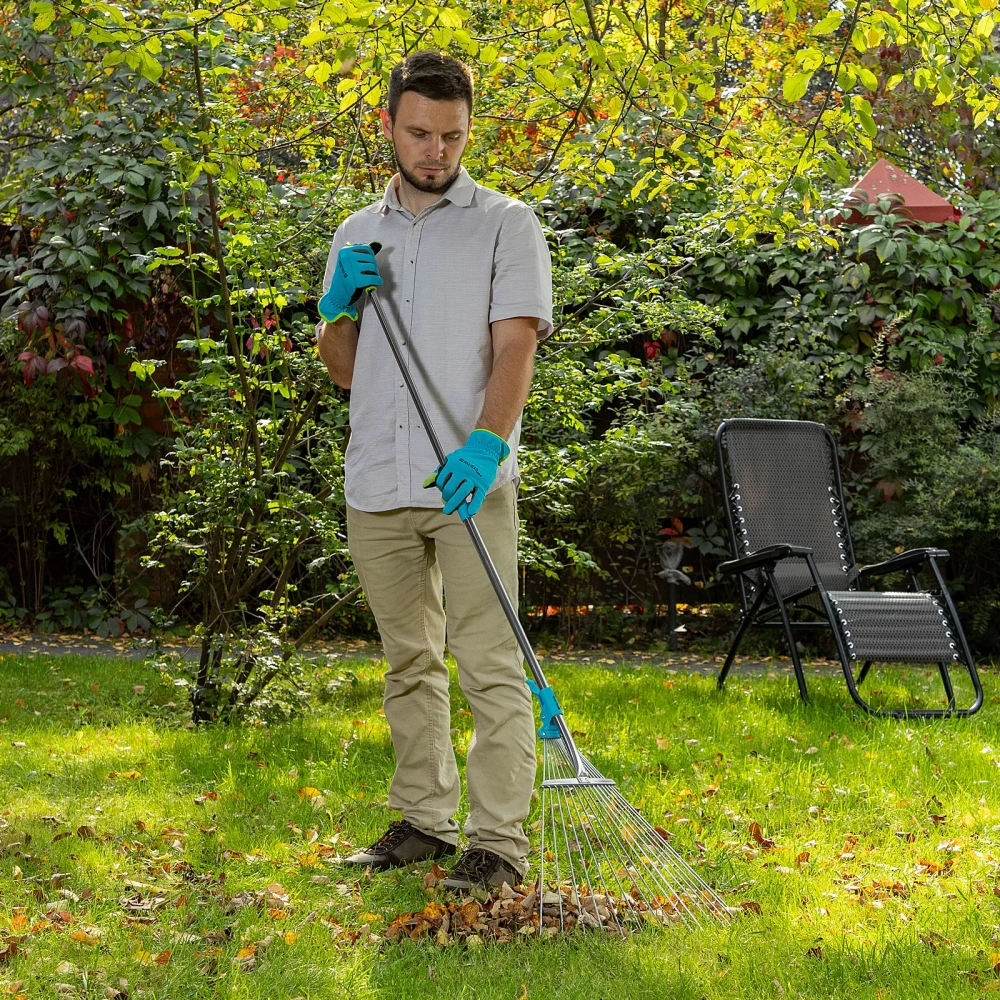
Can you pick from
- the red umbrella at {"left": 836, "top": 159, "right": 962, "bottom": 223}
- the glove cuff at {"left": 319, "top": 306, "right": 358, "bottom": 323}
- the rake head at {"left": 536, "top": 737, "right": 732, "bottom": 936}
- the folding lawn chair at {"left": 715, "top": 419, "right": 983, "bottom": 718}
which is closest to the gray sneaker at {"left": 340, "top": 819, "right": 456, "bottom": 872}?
the rake head at {"left": 536, "top": 737, "right": 732, "bottom": 936}

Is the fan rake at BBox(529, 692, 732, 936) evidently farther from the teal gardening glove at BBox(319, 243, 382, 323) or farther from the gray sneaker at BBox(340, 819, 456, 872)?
the teal gardening glove at BBox(319, 243, 382, 323)

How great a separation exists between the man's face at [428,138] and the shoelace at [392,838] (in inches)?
61.2

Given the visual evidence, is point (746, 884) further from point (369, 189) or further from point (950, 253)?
point (950, 253)

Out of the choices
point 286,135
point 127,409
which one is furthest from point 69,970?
point 127,409

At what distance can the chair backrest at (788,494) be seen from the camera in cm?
549

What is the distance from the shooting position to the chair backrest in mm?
5492

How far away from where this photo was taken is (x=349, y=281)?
2824mm

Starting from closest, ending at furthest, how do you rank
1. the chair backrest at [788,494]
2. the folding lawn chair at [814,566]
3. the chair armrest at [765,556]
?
the folding lawn chair at [814,566]
the chair armrest at [765,556]
the chair backrest at [788,494]

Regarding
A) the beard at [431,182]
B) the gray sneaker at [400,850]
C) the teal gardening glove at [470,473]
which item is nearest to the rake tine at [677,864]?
the gray sneaker at [400,850]

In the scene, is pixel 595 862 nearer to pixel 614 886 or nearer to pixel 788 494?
pixel 614 886

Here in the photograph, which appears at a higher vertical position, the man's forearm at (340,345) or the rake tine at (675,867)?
the man's forearm at (340,345)

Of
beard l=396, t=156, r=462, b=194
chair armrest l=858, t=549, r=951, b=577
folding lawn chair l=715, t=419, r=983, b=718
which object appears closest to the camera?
beard l=396, t=156, r=462, b=194

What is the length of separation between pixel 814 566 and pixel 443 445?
2.48 metres

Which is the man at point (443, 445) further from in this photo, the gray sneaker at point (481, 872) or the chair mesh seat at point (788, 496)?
the chair mesh seat at point (788, 496)
